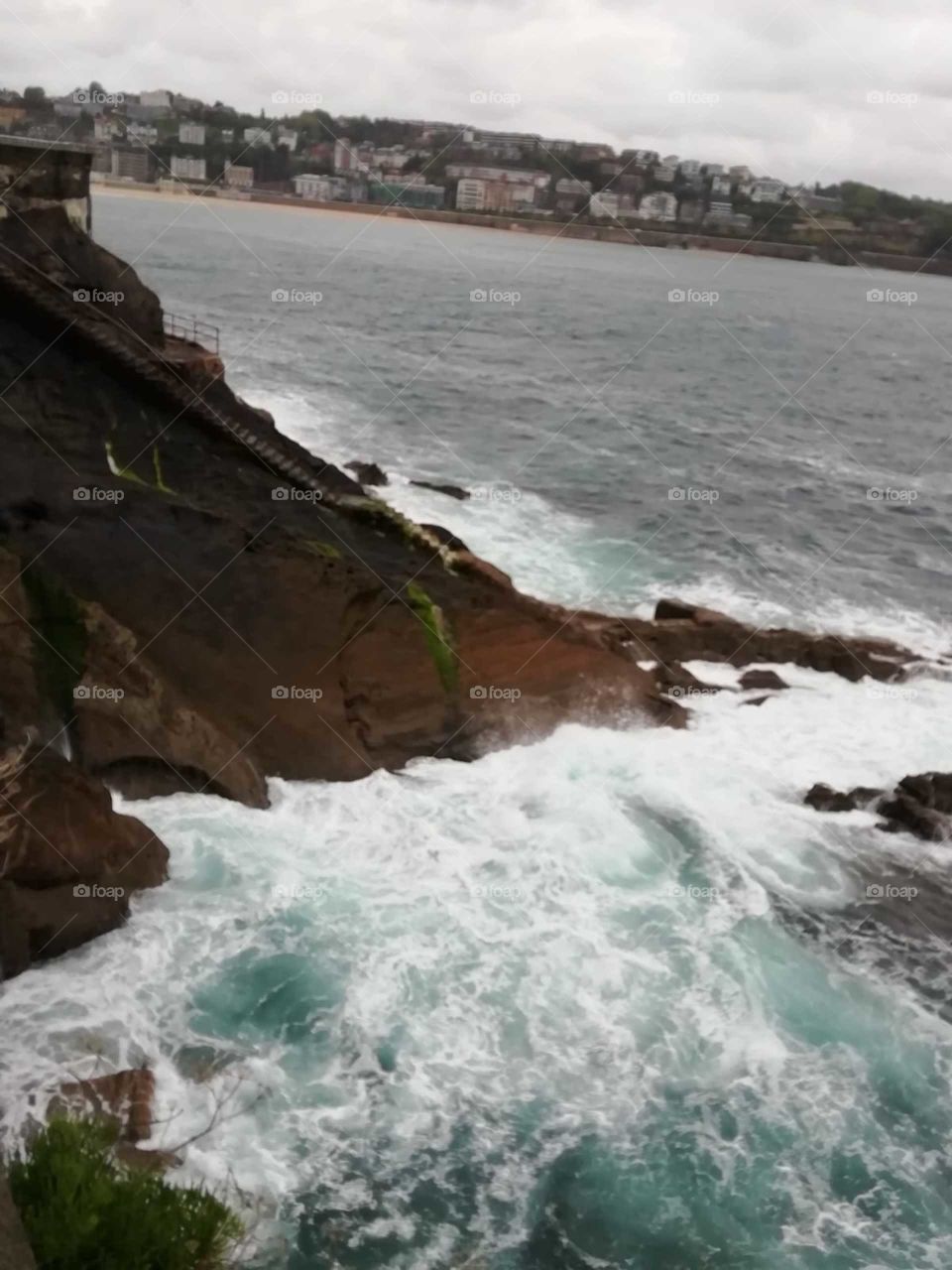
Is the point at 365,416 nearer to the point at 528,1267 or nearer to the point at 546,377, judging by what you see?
the point at 546,377

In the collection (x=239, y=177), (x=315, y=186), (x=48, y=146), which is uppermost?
(x=239, y=177)

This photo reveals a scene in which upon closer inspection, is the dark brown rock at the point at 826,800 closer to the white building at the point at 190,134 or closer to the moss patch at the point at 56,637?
the moss patch at the point at 56,637

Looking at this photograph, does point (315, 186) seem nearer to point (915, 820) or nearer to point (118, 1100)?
point (915, 820)

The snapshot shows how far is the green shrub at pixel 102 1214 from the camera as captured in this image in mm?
8141

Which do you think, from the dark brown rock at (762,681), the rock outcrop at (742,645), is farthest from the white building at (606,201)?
the dark brown rock at (762,681)

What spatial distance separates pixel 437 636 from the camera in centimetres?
2019

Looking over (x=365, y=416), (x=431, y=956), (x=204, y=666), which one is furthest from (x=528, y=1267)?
(x=365, y=416)

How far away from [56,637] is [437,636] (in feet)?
21.4

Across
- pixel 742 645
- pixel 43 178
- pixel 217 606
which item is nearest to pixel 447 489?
pixel 742 645

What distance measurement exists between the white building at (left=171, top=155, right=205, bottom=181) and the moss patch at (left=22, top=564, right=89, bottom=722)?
88.7 meters

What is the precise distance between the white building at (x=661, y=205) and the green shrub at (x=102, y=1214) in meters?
115

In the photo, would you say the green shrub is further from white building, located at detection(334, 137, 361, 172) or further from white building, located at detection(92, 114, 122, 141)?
white building, located at detection(334, 137, 361, 172)

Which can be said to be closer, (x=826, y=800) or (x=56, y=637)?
Answer: (x=56, y=637)

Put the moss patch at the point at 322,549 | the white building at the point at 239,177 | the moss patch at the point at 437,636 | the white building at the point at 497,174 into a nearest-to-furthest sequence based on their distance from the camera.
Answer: the moss patch at the point at 437,636 < the moss patch at the point at 322,549 < the white building at the point at 497,174 < the white building at the point at 239,177
